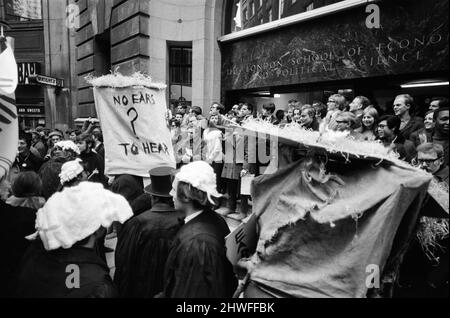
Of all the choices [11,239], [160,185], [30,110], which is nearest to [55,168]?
[11,239]

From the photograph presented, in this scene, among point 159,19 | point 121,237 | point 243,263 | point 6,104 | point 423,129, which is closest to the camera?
point 243,263

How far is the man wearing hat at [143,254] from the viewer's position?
2.54 metres

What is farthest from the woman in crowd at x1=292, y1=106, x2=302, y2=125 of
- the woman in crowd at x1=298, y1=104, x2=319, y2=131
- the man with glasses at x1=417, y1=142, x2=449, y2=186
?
the man with glasses at x1=417, y1=142, x2=449, y2=186

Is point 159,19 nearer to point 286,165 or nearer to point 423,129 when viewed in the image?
point 423,129

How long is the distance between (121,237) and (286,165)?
63.4 inches

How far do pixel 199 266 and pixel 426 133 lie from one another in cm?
342

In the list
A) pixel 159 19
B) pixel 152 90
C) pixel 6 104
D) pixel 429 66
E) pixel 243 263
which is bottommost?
pixel 243 263

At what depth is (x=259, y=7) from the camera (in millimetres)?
9352

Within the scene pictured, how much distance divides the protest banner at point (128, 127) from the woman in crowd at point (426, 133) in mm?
3350

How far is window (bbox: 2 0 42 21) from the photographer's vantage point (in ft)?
56.6

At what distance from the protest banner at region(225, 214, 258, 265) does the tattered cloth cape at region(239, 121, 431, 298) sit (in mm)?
125

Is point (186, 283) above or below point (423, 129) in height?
below

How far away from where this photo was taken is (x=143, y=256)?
2.58 meters

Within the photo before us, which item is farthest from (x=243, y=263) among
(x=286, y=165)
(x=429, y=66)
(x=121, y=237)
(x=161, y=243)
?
(x=429, y=66)
